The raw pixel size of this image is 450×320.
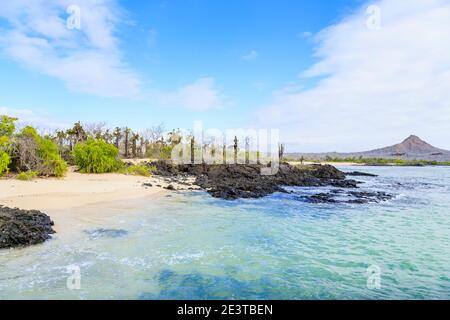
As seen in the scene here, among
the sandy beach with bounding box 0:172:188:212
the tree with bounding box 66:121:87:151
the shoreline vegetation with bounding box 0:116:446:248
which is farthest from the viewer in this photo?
the tree with bounding box 66:121:87:151

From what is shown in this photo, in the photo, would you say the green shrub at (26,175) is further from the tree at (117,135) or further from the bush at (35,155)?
the tree at (117,135)

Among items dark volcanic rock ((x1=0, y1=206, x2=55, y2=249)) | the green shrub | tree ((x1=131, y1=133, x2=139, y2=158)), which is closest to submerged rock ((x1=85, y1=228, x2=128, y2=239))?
dark volcanic rock ((x1=0, y1=206, x2=55, y2=249))

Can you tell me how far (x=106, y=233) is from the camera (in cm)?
982

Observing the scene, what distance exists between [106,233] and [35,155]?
13.3m

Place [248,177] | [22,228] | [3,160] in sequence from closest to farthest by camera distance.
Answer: [22,228] → [3,160] → [248,177]

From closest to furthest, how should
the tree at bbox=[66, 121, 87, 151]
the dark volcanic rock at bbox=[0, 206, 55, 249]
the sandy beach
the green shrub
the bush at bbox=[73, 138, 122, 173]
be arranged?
the dark volcanic rock at bbox=[0, 206, 55, 249] < the sandy beach < the green shrub < the bush at bbox=[73, 138, 122, 173] < the tree at bbox=[66, 121, 87, 151]

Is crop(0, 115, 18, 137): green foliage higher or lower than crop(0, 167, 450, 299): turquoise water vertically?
higher

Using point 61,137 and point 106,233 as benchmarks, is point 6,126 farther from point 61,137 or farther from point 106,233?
point 61,137

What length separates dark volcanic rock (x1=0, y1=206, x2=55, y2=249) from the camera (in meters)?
8.21

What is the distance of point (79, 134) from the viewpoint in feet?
134

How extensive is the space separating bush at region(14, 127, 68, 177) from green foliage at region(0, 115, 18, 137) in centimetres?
53

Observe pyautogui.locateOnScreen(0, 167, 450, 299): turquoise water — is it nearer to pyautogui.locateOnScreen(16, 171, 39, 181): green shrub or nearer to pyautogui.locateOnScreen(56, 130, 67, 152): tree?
pyautogui.locateOnScreen(16, 171, 39, 181): green shrub

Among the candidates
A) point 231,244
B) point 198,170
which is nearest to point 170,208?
point 231,244

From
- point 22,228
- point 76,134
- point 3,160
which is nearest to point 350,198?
point 22,228
